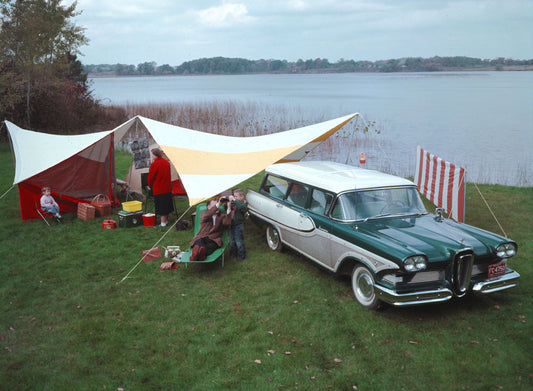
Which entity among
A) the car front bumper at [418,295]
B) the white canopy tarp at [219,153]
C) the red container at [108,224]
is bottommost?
the red container at [108,224]

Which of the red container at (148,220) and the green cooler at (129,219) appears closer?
the green cooler at (129,219)

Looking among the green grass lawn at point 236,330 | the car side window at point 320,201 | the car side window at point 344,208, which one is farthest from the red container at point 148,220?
the car side window at point 344,208

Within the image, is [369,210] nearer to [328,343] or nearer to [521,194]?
[328,343]

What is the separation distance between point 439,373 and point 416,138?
2415cm

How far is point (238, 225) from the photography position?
28.9ft

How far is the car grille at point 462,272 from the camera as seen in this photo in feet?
19.8

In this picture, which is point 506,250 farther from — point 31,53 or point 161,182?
point 31,53

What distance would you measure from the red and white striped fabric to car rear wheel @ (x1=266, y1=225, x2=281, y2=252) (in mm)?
4140

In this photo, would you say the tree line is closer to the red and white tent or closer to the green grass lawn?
the red and white tent

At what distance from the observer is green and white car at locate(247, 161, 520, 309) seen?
5.96m

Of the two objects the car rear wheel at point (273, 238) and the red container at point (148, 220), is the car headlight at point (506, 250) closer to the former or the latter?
the car rear wheel at point (273, 238)

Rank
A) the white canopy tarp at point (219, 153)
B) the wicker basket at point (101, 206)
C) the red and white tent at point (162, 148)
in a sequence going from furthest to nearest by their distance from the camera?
the wicker basket at point (101, 206) < the red and white tent at point (162, 148) < the white canopy tarp at point (219, 153)

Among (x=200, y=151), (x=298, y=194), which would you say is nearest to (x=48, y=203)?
(x=200, y=151)

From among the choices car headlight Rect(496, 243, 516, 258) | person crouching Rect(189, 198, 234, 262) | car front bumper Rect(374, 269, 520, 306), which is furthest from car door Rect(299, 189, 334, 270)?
car headlight Rect(496, 243, 516, 258)
